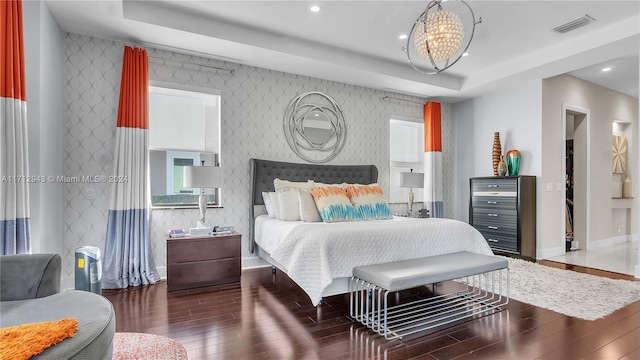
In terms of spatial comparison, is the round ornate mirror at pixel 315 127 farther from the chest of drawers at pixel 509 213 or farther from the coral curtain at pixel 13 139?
the coral curtain at pixel 13 139

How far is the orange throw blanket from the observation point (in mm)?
1110

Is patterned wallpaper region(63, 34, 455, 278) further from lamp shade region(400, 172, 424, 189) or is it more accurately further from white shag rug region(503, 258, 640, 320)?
white shag rug region(503, 258, 640, 320)

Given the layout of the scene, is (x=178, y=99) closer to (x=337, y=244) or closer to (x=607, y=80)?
(x=337, y=244)

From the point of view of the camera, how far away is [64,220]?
11.3 feet

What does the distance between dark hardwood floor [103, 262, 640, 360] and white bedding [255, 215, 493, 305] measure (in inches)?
12.9

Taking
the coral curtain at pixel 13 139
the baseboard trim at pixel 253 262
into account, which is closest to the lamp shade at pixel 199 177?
the baseboard trim at pixel 253 262

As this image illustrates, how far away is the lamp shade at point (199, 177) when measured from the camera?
3547 millimetres

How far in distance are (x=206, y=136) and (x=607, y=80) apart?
661 cm

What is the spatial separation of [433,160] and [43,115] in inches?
211

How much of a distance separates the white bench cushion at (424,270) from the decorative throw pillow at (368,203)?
1.06 meters

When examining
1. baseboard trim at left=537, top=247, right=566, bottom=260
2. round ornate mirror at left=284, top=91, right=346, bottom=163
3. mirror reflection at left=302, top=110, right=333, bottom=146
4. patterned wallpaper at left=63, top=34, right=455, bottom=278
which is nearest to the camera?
patterned wallpaper at left=63, top=34, right=455, bottom=278

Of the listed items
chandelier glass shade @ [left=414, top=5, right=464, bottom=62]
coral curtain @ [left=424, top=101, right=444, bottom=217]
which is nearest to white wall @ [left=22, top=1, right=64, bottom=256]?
chandelier glass shade @ [left=414, top=5, right=464, bottom=62]

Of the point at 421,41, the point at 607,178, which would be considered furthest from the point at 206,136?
the point at 607,178

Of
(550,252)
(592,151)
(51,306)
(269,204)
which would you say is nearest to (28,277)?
(51,306)
